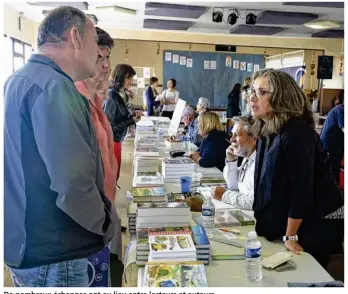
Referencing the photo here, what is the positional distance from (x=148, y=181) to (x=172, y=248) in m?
0.93

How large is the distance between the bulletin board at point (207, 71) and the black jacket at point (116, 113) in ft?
23.2

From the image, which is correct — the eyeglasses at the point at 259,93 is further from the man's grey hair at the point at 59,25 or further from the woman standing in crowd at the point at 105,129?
the man's grey hair at the point at 59,25

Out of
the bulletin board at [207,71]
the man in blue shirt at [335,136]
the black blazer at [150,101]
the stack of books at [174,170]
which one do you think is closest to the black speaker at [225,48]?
the bulletin board at [207,71]

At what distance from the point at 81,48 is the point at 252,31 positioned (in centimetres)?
775

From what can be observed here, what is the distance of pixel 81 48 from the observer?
1186mm

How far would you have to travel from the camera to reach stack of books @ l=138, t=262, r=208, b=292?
3.89 ft

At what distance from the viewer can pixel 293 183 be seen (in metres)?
1.47

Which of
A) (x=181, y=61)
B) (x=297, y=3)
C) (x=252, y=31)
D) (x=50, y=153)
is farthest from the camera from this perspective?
(x=181, y=61)

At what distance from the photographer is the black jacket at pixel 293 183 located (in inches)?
57.4

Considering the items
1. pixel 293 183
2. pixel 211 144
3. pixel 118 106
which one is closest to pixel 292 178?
pixel 293 183

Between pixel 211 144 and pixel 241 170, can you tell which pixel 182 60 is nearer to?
pixel 211 144

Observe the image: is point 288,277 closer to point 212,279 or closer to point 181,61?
point 212,279

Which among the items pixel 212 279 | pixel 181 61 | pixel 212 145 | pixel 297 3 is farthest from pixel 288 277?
pixel 181 61

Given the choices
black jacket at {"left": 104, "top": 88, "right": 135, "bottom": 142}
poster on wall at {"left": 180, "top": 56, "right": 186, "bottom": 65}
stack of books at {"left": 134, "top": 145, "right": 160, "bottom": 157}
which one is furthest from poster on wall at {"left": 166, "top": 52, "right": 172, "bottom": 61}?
black jacket at {"left": 104, "top": 88, "right": 135, "bottom": 142}
